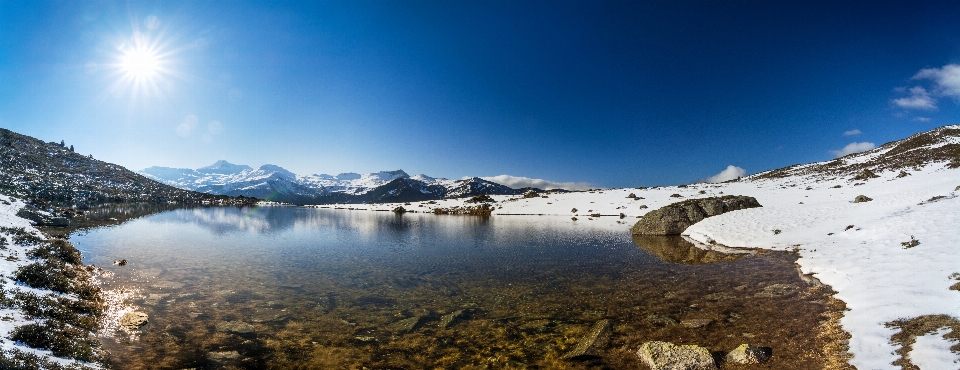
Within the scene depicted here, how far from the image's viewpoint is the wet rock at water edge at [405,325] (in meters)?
11.7

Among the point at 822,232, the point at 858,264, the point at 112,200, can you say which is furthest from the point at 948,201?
the point at 112,200

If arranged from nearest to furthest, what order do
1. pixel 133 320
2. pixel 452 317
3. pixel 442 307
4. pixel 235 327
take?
pixel 133 320, pixel 235 327, pixel 452 317, pixel 442 307

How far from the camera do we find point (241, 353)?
9.79 meters

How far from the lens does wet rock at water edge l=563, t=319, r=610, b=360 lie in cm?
966

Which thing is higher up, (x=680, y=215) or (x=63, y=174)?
(x=63, y=174)

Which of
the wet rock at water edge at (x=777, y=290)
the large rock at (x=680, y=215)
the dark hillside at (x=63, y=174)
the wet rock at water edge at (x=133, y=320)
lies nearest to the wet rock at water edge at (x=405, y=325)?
the wet rock at water edge at (x=133, y=320)

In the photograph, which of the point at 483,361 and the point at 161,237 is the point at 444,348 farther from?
the point at 161,237

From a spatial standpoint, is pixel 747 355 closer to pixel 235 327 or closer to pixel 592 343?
pixel 592 343

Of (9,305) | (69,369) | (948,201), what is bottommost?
(69,369)

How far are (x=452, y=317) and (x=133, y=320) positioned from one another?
33.1ft

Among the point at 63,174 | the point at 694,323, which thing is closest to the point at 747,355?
the point at 694,323

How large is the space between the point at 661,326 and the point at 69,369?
48.2 feet

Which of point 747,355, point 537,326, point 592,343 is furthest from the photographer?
point 537,326

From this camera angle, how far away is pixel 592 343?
10.2 metres
